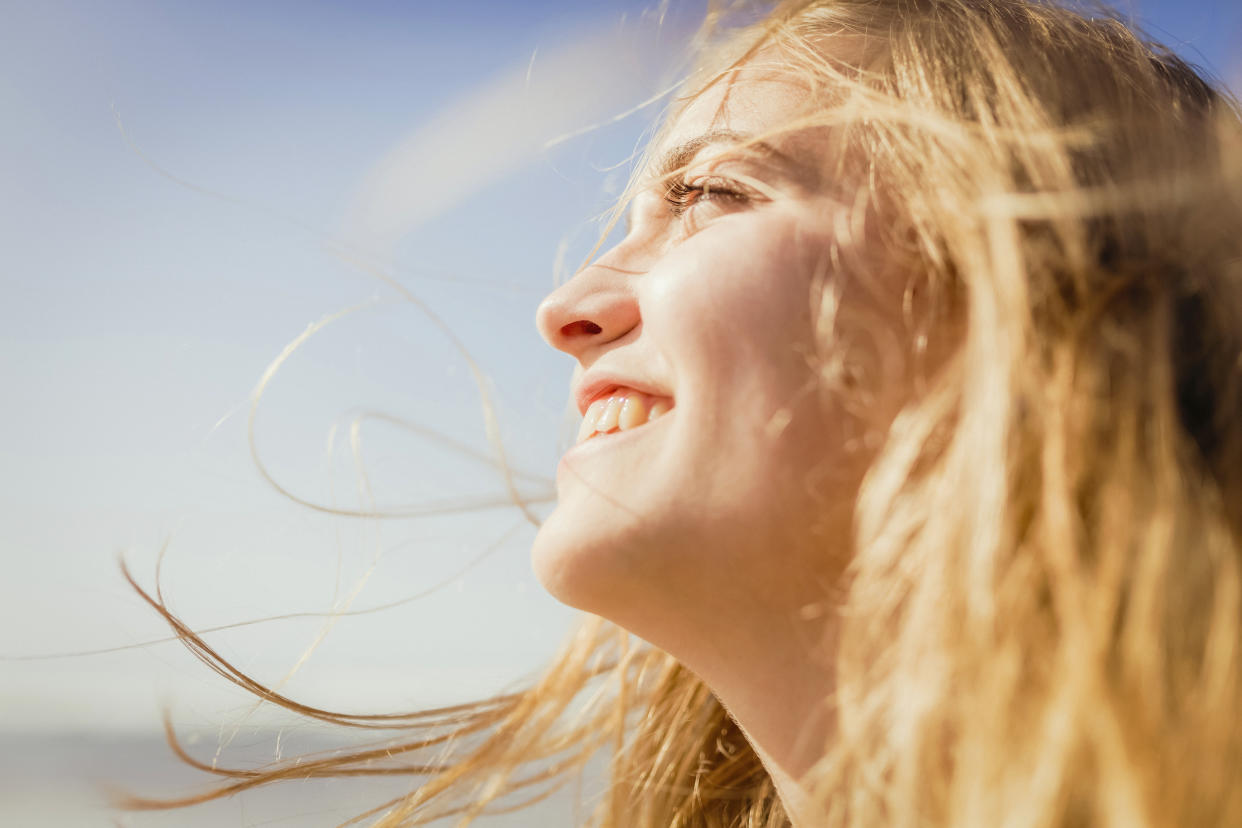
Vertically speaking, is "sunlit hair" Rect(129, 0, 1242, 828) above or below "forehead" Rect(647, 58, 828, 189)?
below

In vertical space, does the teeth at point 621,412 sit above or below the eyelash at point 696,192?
below

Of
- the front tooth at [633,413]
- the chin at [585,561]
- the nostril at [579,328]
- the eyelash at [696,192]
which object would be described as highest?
the eyelash at [696,192]

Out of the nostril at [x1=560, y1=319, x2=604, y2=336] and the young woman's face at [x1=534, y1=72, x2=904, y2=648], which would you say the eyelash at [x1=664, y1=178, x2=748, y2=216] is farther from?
the nostril at [x1=560, y1=319, x2=604, y2=336]

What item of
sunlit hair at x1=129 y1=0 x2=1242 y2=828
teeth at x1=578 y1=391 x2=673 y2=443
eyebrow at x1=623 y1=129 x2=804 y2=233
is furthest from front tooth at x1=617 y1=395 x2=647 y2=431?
eyebrow at x1=623 y1=129 x2=804 y2=233

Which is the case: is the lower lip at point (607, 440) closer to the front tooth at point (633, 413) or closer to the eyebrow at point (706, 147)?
the front tooth at point (633, 413)

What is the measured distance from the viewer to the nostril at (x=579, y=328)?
1.81 meters

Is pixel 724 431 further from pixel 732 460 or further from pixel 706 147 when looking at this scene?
pixel 706 147

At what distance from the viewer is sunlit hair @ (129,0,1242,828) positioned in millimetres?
1248

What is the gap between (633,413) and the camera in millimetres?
1672

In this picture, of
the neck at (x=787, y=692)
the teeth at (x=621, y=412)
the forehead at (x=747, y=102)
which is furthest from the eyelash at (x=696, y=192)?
the neck at (x=787, y=692)

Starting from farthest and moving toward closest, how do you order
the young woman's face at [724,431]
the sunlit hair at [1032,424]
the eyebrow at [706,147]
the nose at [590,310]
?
the nose at [590,310], the eyebrow at [706,147], the young woman's face at [724,431], the sunlit hair at [1032,424]

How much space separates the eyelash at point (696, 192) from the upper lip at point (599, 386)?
35cm

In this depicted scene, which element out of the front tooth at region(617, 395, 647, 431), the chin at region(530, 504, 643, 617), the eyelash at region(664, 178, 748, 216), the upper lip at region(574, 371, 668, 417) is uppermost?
the eyelash at region(664, 178, 748, 216)

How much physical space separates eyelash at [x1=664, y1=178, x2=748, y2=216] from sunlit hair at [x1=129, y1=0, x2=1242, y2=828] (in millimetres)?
158
